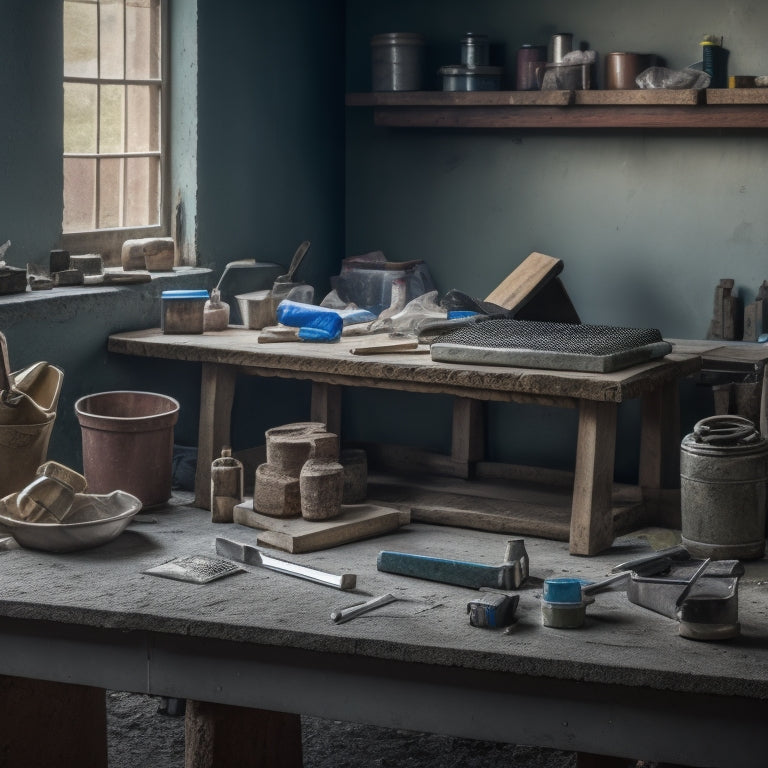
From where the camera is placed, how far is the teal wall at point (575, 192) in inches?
203

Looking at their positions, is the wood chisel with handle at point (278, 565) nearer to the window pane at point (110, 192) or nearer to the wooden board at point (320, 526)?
the wooden board at point (320, 526)

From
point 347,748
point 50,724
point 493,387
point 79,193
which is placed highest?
point 79,193

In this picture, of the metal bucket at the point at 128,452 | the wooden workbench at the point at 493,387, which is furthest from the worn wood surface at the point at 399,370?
the metal bucket at the point at 128,452

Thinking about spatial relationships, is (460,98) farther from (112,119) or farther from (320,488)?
(320,488)

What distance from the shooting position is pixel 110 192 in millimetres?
5082

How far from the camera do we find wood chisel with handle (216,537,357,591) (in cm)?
371

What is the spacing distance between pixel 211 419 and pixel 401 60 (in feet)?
6.28

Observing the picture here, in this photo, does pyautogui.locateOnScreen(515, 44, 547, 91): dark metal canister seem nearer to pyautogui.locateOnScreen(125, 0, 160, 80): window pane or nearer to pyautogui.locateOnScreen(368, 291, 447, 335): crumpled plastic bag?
pyautogui.locateOnScreen(368, 291, 447, 335): crumpled plastic bag

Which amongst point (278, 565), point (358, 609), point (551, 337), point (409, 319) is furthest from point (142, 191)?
point (358, 609)

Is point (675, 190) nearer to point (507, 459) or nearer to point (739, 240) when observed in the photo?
point (739, 240)

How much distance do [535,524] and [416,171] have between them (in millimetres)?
2083

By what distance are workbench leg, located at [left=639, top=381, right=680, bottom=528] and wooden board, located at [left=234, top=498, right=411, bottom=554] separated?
941 millimetres

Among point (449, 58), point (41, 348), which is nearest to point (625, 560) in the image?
point (41, 348)

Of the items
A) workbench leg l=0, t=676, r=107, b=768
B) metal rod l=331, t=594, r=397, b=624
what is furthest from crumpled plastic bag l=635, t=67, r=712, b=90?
workbench leg l=0, t=676, r=107, b=768
